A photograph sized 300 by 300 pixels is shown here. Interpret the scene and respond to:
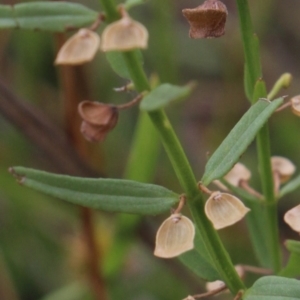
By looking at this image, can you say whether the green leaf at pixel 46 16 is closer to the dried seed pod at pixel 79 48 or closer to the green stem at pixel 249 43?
the dried seed pod at pixel 79 48

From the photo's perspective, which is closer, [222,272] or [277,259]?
[222,272]

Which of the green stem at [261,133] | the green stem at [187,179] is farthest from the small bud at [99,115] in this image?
the green stem at [261,133]

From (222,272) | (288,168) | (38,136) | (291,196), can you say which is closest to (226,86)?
(291,196)

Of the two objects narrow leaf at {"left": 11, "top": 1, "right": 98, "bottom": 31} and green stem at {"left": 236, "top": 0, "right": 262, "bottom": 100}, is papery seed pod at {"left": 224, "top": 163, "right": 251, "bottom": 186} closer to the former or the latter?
green stem at {"left": 236, "top": 0, "right": 262, "bottom": 100}

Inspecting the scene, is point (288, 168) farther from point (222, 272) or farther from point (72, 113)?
point (72, 113)

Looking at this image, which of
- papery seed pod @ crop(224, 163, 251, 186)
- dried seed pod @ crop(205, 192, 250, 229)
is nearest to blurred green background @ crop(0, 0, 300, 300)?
Result: papery seed pod @ crop(224, 163, 251, 186)
